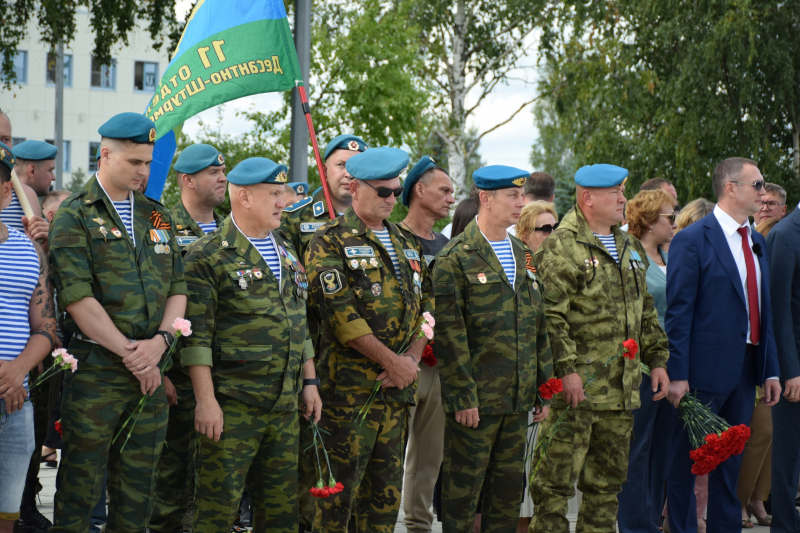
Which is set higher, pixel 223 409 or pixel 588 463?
pixel 223 409

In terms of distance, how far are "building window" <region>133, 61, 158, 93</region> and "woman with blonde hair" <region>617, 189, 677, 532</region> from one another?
3720 cm

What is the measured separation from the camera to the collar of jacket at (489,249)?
4.82 m

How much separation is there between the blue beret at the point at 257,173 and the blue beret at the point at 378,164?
1.51 ft

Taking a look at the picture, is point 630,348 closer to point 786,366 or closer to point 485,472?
point 485,472

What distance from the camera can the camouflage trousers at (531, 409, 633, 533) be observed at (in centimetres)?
493

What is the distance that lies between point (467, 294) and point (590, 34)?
18.8 metres

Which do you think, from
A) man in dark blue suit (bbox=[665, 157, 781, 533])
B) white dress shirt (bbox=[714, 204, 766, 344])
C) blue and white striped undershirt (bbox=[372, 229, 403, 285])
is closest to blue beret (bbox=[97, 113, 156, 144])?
blue and white striped undershirt (bbox=[372, 229, 403, 285])

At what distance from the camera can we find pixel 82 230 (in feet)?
12.9

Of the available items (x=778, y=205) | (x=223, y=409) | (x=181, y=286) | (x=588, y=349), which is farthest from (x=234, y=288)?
(x=778, y=205)

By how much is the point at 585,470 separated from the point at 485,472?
2.35 feet

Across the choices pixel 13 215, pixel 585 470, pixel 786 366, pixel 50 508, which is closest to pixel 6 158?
pixel 13 215

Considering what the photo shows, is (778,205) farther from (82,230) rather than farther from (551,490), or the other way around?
(82,230)

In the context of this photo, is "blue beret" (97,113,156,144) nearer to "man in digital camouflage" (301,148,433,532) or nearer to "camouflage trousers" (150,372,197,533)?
"man in digital camouflage" (301,148,433,532)

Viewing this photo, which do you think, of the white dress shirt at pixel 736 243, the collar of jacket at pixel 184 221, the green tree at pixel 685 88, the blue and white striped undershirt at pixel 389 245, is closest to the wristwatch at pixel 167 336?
the blue and white striped undershirt at pixel 389 245
